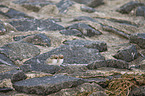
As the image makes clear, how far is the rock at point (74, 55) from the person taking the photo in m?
2.66

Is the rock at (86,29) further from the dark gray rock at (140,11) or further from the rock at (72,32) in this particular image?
the dark gray rock at (140,11)

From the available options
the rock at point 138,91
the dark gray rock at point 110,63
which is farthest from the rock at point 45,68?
the rock at point 138,91

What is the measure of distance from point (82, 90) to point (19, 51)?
1189mm

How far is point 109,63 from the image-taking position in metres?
2.63

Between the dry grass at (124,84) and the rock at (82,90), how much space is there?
0.14m

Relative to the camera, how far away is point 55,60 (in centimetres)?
258

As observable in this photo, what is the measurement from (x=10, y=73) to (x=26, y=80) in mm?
192

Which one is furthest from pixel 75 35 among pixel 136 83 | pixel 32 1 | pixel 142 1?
pixel 142 1

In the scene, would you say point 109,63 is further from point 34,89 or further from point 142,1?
point 142,1

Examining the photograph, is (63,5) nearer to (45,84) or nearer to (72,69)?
(72,69)

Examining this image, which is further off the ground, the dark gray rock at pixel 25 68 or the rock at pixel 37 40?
the rock at pixel 37 40

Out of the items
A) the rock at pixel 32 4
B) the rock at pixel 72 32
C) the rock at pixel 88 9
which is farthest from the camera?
the rock at pixel 88 9

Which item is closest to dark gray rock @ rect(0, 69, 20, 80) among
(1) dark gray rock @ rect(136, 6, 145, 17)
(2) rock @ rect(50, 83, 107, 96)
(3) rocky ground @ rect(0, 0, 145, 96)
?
(3) rocky ground @ rect(0, 0, 145, 96)

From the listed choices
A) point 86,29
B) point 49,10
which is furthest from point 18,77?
point 49,10
